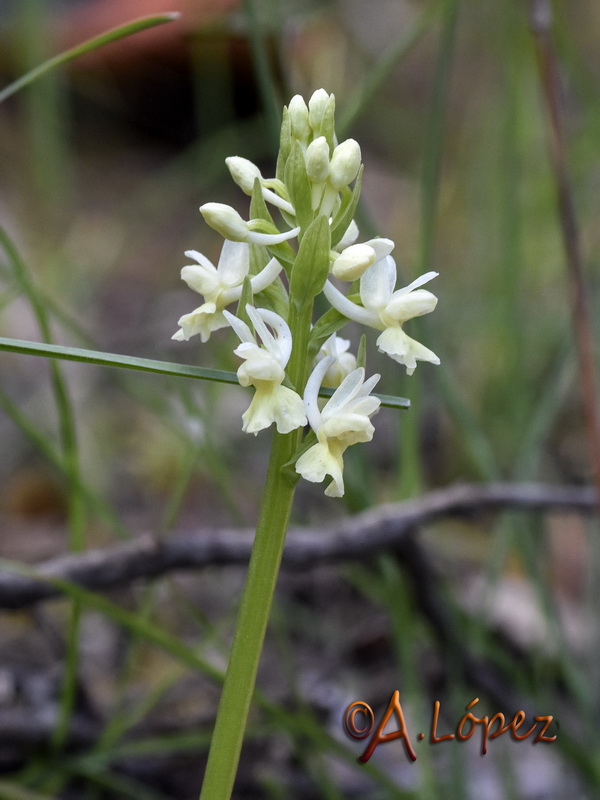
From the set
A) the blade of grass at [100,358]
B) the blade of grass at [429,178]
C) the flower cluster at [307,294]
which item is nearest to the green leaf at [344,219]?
A: the flower cluster at [307,294]

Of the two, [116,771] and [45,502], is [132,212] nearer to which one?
[45,502]

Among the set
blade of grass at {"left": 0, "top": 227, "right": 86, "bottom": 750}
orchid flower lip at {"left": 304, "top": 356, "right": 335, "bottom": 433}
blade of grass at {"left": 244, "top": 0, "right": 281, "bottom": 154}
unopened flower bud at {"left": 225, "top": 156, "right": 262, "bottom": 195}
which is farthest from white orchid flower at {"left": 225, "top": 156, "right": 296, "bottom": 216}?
blade of grass at {"left": 244, "top": 0, "right": 281, "bottom": 154}

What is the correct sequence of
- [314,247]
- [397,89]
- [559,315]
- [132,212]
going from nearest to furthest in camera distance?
[314,247]
[559,315]
[132,212]
[397,89]

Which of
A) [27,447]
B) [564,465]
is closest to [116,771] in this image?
[27,447]

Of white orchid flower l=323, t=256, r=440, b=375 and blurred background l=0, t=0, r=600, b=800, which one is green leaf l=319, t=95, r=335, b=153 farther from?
blurred background l=0, t=0, r=600, b=800

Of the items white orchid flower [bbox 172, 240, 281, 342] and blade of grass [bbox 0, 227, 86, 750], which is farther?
blade of grass [bbox 0, 227, 86, 750]

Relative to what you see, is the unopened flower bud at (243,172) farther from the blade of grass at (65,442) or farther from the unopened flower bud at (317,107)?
the blade of grass at (65,442)

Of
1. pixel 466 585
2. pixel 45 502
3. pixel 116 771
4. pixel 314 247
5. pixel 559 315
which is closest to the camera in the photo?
pixel 314 247

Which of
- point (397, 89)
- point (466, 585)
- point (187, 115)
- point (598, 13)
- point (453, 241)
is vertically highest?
point (598, 13)
